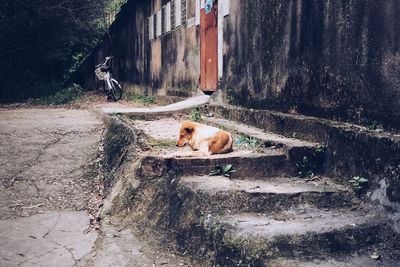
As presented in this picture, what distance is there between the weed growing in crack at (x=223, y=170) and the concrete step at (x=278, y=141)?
57 centimetres

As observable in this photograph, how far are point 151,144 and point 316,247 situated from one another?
8.07 ft

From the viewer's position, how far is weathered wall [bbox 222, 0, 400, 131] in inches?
146

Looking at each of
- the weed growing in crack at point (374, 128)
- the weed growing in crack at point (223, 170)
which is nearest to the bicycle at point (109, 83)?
the weed growing in crack at point (223, 170)

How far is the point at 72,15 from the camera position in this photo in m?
16.1

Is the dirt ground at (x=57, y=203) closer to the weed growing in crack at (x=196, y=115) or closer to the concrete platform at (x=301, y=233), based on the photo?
the concrete platform at (x=301, y=233)

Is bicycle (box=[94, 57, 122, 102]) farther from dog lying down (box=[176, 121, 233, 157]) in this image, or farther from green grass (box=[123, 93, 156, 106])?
dog lying down (box=[176, 121, 233, 157])

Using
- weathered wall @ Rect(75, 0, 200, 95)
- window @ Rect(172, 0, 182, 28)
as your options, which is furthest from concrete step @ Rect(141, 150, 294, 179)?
window @ Rect(172, 0, 182, 28)

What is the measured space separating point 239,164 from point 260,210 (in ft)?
2.29

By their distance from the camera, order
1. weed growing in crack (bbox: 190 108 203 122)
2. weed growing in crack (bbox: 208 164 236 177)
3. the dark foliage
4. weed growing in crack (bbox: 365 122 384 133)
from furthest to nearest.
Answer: the dark foliage
weed growing in crack (bbox: 190 108 203 122)
weed growing in crack (bbox: 208 164 236 177)
weed growing in crack (bbox: 365 122 384 133)

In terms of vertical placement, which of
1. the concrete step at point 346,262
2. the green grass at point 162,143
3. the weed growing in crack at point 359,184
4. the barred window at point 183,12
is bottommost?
the concrete step at point 346,262

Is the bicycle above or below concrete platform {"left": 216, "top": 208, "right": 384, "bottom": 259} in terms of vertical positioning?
above

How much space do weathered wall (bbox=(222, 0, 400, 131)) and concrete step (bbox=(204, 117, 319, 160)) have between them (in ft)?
1.21

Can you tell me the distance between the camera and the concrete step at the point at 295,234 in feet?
10.3

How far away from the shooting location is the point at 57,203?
5105 millimetres
